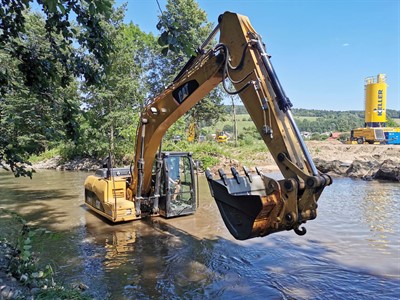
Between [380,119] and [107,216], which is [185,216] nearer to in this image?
[107,216]

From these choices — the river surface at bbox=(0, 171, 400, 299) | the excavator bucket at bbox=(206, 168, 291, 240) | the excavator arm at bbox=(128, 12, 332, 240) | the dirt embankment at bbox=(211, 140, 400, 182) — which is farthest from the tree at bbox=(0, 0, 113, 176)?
the dirt embankment at bbox=(211, 140, 400, 182)

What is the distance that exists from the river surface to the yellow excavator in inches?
45.2

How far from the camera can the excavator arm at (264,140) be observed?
12.5ft

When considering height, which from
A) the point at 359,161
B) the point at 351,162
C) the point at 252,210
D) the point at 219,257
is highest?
the point at 252,210

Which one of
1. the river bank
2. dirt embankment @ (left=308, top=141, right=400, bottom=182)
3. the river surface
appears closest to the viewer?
the river surface

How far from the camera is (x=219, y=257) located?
620 centimetres

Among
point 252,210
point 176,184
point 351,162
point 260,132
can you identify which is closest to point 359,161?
point 351,162

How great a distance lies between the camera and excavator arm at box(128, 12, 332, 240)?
3814 mm

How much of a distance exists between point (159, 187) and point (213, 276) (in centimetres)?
369

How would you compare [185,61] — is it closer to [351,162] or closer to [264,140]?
[351,162]

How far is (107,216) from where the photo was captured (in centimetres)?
850

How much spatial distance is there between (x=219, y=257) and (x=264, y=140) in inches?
108

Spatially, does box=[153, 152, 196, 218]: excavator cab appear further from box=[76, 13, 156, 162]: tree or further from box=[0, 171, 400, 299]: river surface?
box=[76, 13, 156, 162]: tree

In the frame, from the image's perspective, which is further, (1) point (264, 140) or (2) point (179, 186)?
(2) point (179, 186)
